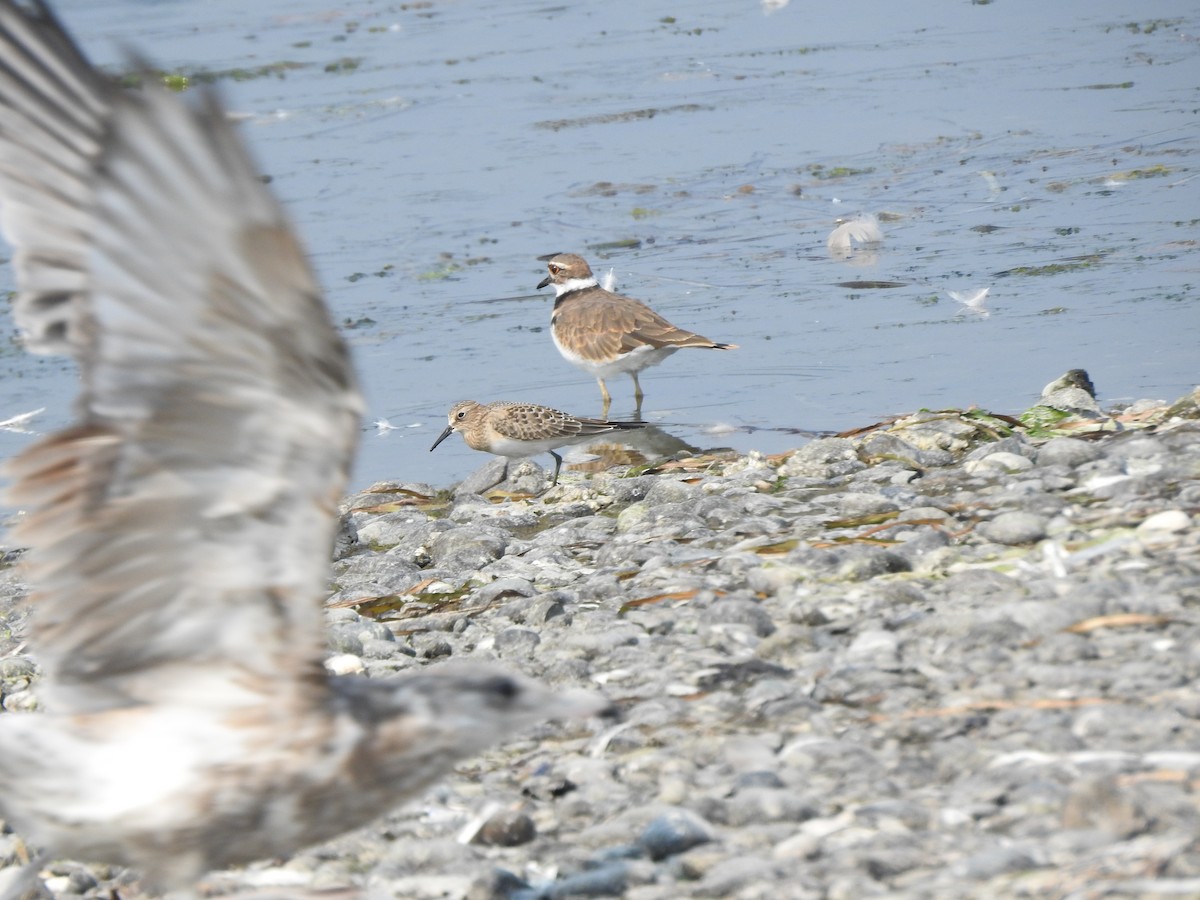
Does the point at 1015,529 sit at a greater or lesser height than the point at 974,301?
lesser

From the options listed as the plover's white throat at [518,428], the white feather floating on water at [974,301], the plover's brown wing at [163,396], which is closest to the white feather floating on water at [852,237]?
the white feather floating on water at [974,301]

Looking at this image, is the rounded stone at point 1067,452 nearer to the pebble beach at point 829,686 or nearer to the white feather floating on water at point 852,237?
the pebble beach at point 829,686

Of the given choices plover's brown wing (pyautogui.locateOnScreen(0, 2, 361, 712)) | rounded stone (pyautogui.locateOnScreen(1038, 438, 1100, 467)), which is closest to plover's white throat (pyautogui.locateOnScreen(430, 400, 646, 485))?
rounded stone (pyautogui.locateOnScreen(1038, 438, 1100, 467))

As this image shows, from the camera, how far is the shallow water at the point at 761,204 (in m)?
10.1

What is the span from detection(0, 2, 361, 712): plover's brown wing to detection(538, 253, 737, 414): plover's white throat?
22.9 ft

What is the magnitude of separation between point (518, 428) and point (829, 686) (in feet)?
16.2

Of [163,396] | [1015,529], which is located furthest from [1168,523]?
[163,396]

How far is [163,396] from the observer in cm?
322

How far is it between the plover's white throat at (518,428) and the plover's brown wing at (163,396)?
5.62 m

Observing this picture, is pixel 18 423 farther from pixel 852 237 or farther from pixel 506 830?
pixel 506 830

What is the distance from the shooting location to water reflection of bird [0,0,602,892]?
309 cm

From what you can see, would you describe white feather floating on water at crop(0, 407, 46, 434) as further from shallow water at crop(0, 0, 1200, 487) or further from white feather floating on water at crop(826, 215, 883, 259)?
white feather floating on water at crop(826, 215, 883, 259)

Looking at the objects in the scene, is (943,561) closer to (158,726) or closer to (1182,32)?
(158,726)

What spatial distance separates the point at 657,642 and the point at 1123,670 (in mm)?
1511
